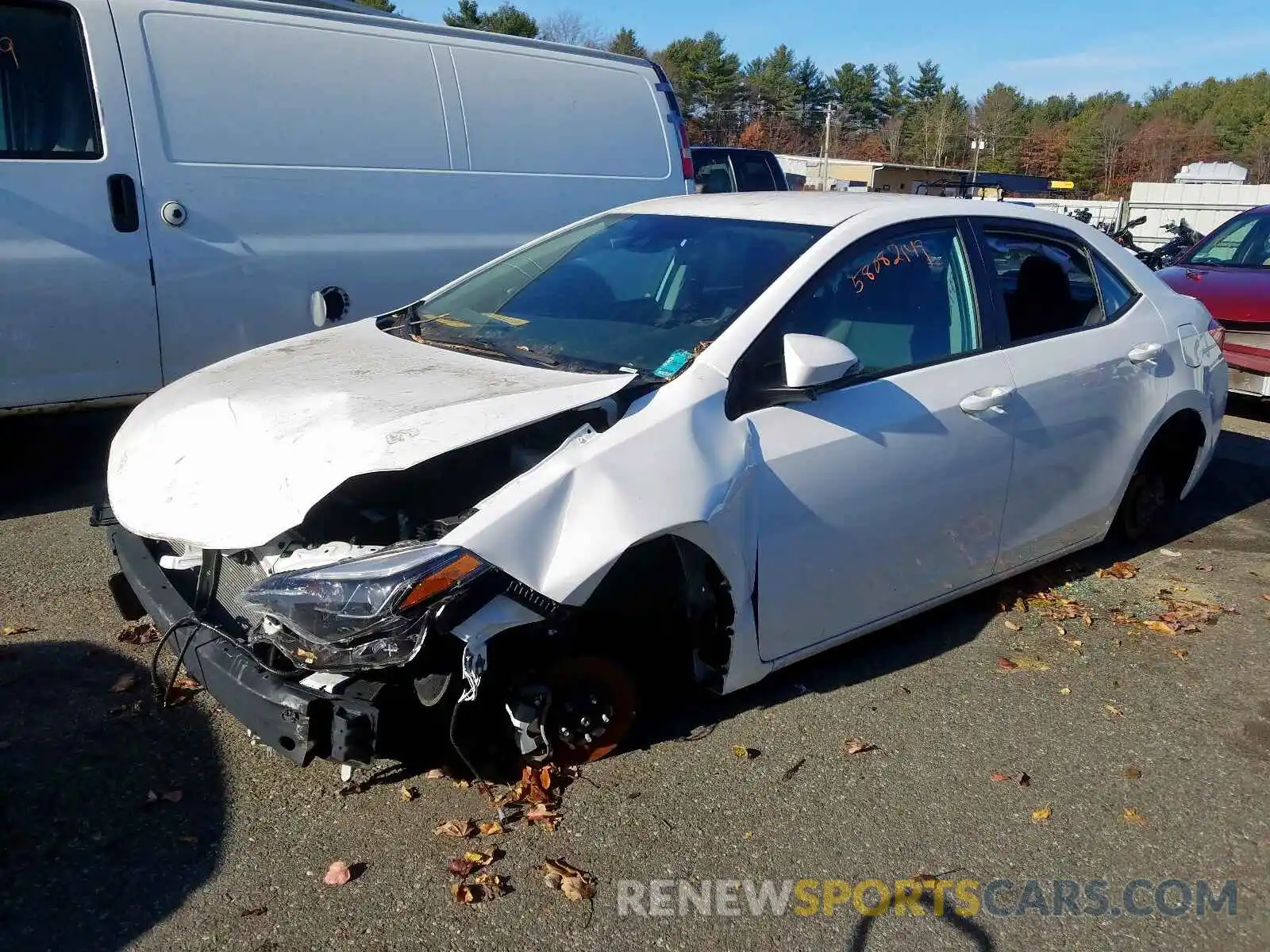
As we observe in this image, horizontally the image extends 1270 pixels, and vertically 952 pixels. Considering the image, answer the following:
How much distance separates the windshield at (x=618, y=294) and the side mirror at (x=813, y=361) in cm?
26

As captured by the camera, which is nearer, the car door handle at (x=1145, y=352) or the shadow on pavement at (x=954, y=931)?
the shadow on pavement at (x=954, y=931)

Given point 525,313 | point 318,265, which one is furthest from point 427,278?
point 525,313

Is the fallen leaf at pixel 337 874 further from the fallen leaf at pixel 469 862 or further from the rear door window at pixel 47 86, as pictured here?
the rear door window at pixel 47 86

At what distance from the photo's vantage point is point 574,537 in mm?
2811

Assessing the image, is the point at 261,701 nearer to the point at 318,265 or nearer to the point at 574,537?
the point at 574,537

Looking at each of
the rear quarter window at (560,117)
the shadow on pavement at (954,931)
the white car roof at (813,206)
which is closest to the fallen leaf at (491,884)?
the shadow on pavement at (954,931)

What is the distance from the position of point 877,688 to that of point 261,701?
209 centimetres

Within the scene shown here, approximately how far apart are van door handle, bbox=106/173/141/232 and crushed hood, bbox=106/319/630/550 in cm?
189

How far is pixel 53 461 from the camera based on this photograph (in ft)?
20.0

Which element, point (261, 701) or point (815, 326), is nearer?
point (261, 701)

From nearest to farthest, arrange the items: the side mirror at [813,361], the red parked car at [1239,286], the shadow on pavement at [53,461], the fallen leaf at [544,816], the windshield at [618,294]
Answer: the fallen leaf at [544,816] → the side mirror at [813,361] → the windshield at [618,294] → the shadow on pavement at [53,461] → the red parked car at [1239,286]

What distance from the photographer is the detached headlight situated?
2.61 metres

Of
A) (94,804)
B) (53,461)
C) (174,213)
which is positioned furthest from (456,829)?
(53,461)

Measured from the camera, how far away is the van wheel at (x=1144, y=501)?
16.6 ft
